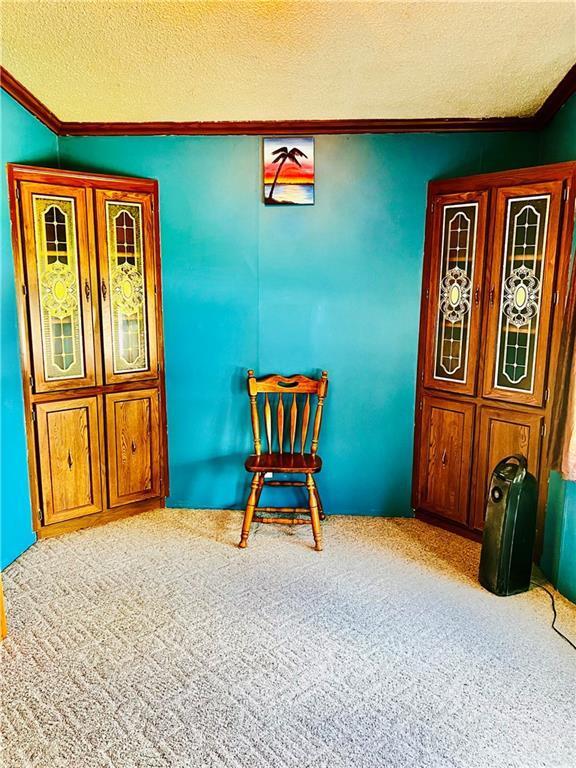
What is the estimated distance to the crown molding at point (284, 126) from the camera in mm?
3172

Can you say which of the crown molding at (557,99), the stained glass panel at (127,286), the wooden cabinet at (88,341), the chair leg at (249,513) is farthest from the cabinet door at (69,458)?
the crown molding at (557,99)

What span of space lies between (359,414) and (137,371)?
4.64ft

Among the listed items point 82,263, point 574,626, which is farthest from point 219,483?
point 574,626

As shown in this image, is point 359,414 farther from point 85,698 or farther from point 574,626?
point 85,698

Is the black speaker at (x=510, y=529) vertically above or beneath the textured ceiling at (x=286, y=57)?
beneath

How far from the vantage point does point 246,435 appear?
3.59 metres

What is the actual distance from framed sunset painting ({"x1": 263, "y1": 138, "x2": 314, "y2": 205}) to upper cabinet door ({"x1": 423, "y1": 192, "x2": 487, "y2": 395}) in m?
0.76

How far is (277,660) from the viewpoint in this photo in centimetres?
219

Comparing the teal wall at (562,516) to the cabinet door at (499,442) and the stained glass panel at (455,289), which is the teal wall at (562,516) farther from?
the stained glass panel at (455,289)

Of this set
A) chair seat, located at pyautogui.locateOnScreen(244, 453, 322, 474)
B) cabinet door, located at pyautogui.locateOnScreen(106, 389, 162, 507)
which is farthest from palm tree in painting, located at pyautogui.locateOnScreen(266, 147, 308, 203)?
chair seat, located at pyautogui.locateOnScreen(244, 453, 322, 474)

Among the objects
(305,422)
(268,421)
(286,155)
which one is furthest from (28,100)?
(305,422)

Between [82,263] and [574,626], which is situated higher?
[82,263]

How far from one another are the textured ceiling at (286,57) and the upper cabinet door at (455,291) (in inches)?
21.8

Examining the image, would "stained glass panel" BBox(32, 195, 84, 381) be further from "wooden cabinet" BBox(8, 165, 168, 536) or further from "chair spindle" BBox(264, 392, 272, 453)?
"chair spindle" BBox(264, 392, 272, 453)
